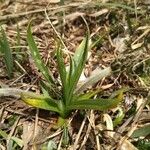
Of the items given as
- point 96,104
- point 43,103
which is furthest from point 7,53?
point 96,104

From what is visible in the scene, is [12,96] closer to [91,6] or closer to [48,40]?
[48,40]

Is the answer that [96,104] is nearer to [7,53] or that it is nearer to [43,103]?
[43,103]

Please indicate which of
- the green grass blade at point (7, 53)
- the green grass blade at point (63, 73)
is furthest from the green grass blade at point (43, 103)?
the green grass blade at point (7, 53)

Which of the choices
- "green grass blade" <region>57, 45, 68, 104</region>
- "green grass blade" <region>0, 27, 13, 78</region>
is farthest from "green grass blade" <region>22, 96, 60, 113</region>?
"green grass blade" <region>0, 27, 13, 78</region>

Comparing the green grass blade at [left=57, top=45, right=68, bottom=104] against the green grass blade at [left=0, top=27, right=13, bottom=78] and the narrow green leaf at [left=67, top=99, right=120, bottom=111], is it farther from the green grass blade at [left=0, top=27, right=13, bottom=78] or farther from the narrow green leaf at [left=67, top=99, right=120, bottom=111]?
the green grass blade at [left=0, top=27, right=13, bottom=78]

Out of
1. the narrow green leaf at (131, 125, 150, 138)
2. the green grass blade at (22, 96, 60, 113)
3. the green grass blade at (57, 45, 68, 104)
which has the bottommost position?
the narrow green leaf at (131, 125, 150, 138)
